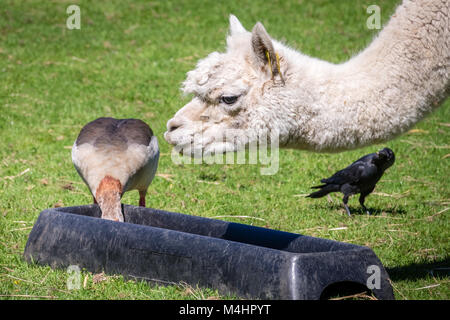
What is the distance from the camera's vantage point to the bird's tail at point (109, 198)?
545cm

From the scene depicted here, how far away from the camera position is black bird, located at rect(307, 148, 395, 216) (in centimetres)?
668

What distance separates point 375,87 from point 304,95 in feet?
1.36

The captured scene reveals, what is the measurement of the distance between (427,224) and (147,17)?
9685 millimetres

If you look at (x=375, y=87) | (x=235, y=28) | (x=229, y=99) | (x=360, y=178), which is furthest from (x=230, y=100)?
(x=360, y=178)

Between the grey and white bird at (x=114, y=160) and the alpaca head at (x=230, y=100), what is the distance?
2113 mm

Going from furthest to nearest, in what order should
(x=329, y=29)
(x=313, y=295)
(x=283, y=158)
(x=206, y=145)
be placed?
(x=329, y=29) < (x=283, y=158) < (x=313, y=295) < (x=206, y=145)

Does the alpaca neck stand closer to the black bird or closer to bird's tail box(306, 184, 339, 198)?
the black bird

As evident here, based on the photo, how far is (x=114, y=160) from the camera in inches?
235

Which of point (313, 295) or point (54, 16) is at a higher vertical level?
point (54, 16)

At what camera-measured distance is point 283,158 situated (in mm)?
8625

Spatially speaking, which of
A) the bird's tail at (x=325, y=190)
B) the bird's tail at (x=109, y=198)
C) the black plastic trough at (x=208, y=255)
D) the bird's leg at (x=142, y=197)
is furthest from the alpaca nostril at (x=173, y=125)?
the bird's tail at (x=325, y=190)
